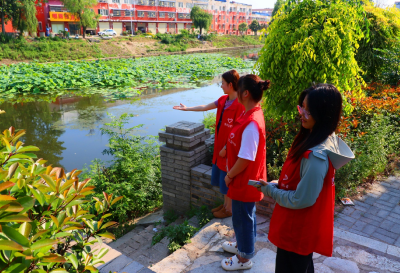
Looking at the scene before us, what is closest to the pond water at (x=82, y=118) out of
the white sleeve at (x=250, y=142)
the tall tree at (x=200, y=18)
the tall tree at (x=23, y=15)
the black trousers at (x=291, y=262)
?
the white sleeve at (x=250, y=142)

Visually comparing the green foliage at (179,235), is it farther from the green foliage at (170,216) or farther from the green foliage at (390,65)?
the green foliage at (390,65)

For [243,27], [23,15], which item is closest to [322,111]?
[23,15]

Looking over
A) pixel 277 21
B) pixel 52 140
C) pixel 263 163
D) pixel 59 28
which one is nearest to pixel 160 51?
pixel 59 28

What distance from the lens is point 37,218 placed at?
1.18 metres

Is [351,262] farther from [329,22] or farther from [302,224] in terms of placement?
[329,22]

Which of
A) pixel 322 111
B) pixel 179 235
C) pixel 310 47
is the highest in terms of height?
pixel 310 47

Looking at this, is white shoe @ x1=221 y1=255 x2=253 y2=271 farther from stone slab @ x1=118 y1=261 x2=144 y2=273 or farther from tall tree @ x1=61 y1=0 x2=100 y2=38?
tall tree @ x1=61 y1=0 x2=100 y2=38

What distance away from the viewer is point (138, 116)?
29.8ft

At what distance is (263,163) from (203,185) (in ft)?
4.39

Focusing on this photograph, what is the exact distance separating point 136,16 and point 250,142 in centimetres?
→ 4388

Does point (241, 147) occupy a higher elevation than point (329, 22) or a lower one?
lower

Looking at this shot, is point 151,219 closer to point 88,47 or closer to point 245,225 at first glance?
point 245,225

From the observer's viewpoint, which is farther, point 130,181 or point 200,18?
point 200,18

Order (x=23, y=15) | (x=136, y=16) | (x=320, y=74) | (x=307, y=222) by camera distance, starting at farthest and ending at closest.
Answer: (x=136, y=16), (x=23, y=15), (x=320, y=74), (x=307, y=222)
